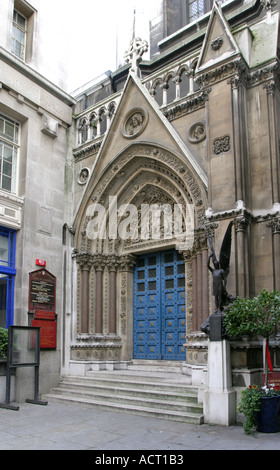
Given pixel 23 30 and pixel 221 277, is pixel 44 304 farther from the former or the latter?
pixel 23 30

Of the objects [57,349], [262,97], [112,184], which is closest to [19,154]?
[112,184]

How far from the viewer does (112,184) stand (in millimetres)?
13836

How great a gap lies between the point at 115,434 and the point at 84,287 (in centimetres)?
626

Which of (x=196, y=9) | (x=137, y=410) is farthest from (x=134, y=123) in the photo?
(x=196, y=9)

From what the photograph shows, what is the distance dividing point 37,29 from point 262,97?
786 centimetres

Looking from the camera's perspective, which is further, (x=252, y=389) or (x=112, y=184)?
(x=112, y=184)

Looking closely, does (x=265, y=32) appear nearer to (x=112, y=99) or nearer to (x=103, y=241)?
(x=112, y=99)

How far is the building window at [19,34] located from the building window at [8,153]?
243cm

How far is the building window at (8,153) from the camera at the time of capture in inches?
513

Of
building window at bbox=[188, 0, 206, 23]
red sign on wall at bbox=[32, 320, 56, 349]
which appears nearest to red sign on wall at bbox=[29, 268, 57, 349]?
red sign on wall at bbox=[32, 320, 56, 349]

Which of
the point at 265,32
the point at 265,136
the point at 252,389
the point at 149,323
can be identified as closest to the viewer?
the point at 252,389

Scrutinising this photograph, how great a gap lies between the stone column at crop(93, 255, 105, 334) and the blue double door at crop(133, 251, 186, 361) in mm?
1001

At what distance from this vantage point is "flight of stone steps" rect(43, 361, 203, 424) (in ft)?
29.5

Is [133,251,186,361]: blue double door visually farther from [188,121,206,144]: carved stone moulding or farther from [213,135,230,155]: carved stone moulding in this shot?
[213,135,230,155]: carved stone moulding
